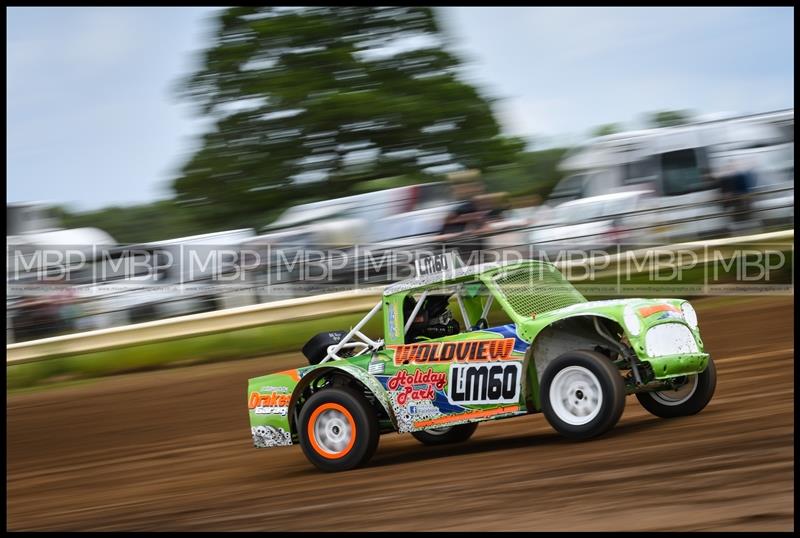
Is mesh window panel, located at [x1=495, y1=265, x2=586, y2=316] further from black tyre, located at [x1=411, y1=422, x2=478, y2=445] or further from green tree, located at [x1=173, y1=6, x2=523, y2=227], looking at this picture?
green tree, located at [x1=173, y1=6, x2=523, y2=227]

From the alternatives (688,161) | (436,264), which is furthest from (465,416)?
(688,161)

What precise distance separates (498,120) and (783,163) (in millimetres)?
6031

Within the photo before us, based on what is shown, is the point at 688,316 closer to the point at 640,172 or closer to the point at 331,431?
the point at 331,431

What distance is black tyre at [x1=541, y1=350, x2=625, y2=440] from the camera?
6.95m

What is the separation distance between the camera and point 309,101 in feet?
61.7

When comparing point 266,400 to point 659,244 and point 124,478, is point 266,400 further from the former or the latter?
point 659,244

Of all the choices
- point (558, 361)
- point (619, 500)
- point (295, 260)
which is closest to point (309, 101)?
point (295, 260)

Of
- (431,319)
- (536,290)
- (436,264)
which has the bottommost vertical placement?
(431,319)

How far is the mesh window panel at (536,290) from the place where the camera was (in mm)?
7719

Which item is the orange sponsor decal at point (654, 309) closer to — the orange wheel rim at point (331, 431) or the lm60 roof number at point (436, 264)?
the lm60 roof number at point (436, 264)

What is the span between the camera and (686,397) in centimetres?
796

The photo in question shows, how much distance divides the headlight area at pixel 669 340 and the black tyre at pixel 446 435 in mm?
2161

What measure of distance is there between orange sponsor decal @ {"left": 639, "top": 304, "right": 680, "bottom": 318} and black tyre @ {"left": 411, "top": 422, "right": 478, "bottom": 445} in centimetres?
219

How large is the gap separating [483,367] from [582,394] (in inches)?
29.8
